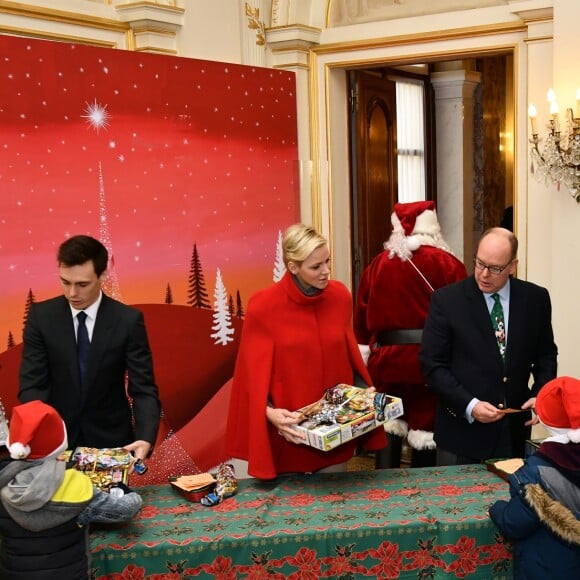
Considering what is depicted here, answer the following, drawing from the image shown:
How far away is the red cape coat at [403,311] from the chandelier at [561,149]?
832mm

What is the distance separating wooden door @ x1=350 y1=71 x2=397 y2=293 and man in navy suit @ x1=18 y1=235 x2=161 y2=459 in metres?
3.63

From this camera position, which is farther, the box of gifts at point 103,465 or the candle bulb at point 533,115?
the candle bulb at point 533,115

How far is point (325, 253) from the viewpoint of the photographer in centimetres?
329

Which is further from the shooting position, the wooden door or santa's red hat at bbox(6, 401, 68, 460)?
the wooden door

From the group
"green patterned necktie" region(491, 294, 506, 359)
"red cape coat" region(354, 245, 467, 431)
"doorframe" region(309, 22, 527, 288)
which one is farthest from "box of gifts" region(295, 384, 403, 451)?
"doorframe" region(309, 22, 527, 288)

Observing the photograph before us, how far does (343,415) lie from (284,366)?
0.34 meters

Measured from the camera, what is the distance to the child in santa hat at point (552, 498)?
2592mm

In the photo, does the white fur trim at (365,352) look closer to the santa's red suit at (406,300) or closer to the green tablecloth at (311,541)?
the santa's red suit at (406,300)

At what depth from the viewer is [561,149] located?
5094 mm

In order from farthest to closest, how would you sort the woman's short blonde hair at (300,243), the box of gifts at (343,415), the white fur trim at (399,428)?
the white fur trim at (399,428)
the woman's short blonde hair at (300,243)
the box of gifts at (343,415)

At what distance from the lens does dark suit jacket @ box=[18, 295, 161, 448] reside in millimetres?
3297

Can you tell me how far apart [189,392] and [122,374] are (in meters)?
1.75

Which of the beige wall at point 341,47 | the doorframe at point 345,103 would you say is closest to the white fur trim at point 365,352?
the beige wall at point 341,47

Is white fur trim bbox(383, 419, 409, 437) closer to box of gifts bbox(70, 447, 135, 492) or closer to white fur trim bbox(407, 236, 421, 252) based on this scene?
white fur trim bbox(407, 236, 421, 252)
